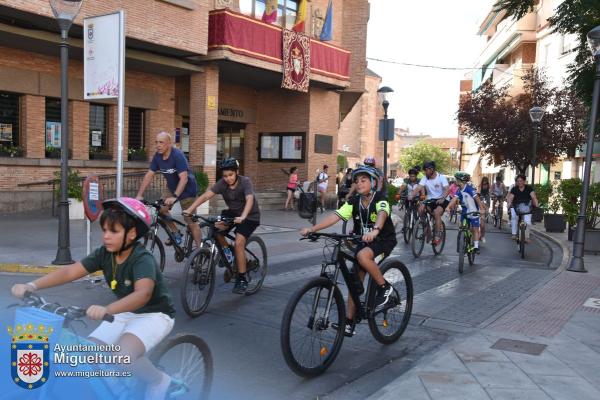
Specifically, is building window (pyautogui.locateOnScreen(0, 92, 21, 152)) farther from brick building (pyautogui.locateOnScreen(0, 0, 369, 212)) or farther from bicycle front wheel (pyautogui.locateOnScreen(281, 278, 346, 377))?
bicycle front wheel (pyautogui.locateOnScreen(281, 278, 346, 377))

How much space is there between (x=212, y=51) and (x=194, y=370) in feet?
52.8

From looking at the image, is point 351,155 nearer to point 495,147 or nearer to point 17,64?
point 495,147

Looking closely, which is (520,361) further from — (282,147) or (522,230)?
(282,147)

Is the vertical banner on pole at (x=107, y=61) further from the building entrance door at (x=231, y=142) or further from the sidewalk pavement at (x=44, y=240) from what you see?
the building entrance door at (x=231, y=142)

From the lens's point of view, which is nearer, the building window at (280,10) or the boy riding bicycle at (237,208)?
the boy riding bicycle at (237,208)

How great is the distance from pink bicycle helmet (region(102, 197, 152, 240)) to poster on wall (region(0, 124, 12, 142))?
15082 mm

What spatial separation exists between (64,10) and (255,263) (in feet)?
16.5

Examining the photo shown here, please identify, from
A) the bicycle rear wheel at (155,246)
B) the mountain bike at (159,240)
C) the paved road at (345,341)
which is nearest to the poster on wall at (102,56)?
the mountain bike at (159,240)

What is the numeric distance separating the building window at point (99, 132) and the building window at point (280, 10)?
20.3 feet

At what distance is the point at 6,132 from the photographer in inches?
637

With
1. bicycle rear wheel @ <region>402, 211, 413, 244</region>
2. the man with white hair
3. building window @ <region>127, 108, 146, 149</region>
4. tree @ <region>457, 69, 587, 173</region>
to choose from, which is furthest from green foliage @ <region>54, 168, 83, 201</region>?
tree @ <region>457, 69, 587, 173</region>

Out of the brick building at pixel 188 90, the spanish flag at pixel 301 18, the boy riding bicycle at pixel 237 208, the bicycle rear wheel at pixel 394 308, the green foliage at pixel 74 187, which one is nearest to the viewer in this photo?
the bicycle rear wheel at pixel 394 308

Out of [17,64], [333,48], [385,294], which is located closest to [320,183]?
[333,48]

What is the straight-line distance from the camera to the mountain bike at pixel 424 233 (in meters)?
11.2
